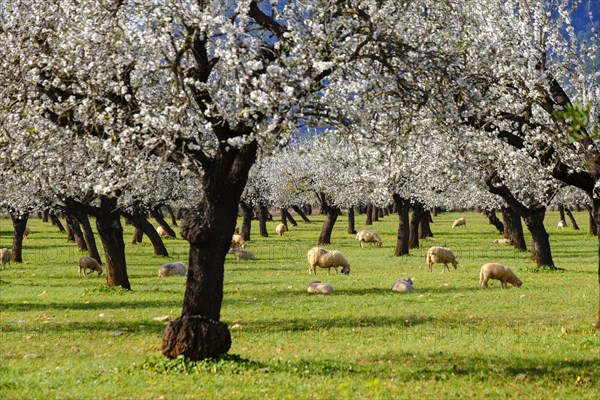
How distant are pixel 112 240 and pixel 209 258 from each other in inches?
652

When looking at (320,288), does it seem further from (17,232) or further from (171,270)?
(17,232)

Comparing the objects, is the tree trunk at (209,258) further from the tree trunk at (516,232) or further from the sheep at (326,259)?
the tree trunk at (516,232)

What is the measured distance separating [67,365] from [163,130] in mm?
4993

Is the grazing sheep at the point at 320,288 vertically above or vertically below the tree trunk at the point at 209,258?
below

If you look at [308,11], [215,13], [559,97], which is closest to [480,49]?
[559,97]

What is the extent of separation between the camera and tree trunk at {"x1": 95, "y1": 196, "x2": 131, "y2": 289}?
30.3m

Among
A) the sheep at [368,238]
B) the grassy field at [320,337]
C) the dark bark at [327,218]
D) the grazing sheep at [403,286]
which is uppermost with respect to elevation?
the dark bark at [327,218]

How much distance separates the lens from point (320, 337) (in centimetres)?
1978

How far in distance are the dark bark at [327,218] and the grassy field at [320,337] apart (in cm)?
2158

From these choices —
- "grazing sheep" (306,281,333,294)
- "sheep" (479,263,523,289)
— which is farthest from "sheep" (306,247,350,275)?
Answer: "sheep" (479,263,523,289)

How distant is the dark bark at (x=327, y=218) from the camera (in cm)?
6378

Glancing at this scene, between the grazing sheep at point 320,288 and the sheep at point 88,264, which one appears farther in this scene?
the sheep at point 88,264

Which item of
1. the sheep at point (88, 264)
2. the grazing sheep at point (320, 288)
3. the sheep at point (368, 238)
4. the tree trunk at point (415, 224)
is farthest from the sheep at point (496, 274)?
the sheep at point (368, 238)

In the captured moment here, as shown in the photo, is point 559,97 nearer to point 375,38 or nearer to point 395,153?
point 395,153
